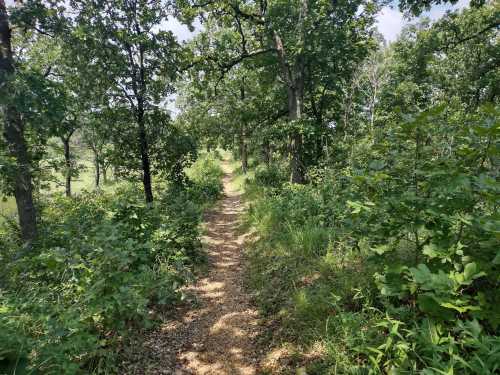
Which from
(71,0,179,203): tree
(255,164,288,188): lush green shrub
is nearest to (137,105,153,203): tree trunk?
(71,0,179,203): tree

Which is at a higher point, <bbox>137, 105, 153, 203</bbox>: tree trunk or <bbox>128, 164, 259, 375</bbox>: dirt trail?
<bbox>137, 105, 153, 203</bbox>: tree trunk

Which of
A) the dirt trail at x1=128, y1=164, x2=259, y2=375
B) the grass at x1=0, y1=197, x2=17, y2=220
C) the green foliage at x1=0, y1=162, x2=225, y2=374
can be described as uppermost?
the grass at x1=0, y1=197, x2=17, y2=220

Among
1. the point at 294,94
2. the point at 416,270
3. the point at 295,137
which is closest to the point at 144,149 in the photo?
the point at 295,137

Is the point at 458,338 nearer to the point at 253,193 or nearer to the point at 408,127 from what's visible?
the point at 408,127

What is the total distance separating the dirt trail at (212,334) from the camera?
360 centimetres

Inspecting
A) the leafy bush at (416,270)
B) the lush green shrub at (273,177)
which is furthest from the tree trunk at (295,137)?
the leafy bush at (416,270)

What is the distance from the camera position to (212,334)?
4.26 m

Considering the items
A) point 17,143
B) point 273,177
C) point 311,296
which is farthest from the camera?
point 273,177

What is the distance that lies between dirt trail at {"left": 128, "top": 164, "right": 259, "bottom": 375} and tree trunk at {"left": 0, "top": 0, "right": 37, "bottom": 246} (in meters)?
3.86

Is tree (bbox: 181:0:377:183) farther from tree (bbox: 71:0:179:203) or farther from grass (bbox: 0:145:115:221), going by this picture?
grass (bbox: 0:145:115:221)

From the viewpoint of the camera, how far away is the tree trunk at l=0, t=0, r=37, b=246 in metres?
5.95

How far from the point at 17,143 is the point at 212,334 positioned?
633cm

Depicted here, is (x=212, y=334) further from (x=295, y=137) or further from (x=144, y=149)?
(x=295, y=137)

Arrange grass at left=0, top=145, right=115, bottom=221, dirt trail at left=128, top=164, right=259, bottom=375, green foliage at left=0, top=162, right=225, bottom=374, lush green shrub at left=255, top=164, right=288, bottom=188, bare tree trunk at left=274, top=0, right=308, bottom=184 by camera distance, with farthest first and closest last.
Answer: lush green shrub at left=255, top=164, right=288, bottom=188 → bare tree trunk at left=274, top=0, right=308, bottom=184 → grass at left=0, top=145, right=115, bottom=221 → dirt trail at left=128, top=164, right=259, bottom=375 → green foliage at left=0, top=162, right=225, bottom=374
